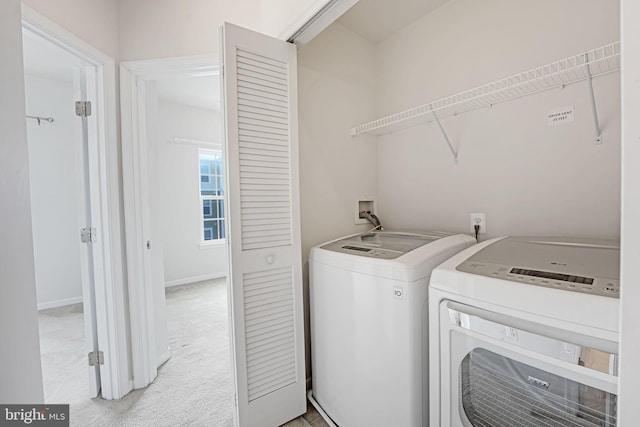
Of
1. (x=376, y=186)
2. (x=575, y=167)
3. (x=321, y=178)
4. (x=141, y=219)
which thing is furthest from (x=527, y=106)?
(x=141, y=219)

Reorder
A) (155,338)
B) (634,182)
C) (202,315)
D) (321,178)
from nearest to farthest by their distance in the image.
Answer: (634,182), (321,178), (155,338), (202,315)

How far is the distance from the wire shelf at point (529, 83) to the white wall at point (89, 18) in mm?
1602

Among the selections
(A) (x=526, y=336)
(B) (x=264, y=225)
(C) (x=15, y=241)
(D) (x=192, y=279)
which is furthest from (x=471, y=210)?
(D) (x=192, y=279)

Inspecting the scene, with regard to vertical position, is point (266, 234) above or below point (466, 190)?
below

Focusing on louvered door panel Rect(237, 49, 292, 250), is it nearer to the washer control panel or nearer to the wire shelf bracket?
the wire shelf bracket

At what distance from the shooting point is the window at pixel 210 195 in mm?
4617

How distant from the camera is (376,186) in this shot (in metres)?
2.18

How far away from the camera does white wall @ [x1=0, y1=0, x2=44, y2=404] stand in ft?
1.61

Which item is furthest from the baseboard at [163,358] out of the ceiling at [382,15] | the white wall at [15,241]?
the ceiling at [382,15]

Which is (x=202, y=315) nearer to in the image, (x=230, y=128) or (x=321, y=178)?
(x=321, y=178)

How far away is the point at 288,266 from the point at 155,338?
49.1 inches

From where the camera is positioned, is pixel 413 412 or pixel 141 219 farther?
pixel 141 219

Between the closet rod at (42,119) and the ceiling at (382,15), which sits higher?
the ceiling at (382,15)

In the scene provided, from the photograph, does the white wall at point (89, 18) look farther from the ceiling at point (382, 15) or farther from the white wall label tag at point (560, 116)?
the white wall label tag at point (560, 116)
